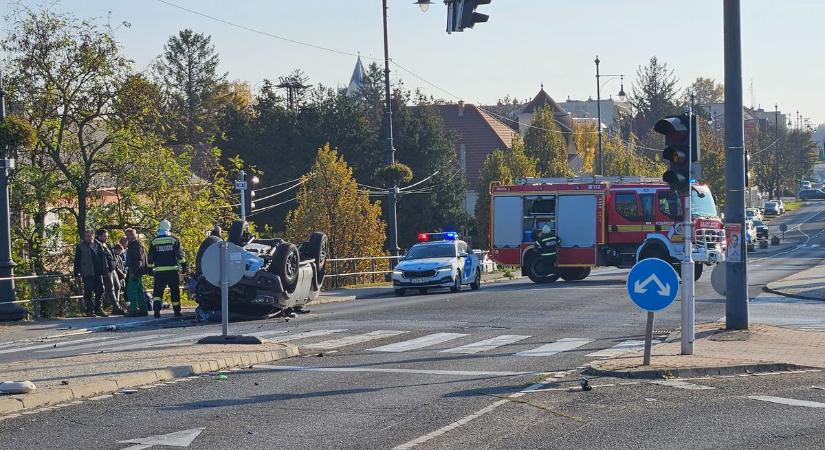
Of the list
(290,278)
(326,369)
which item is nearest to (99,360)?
(326,369)

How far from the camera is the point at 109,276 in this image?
Answer: 22.6 meters

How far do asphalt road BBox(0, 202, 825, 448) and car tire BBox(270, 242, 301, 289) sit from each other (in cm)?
253

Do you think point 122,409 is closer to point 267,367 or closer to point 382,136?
point 267,367

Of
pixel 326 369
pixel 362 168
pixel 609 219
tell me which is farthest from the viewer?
pixel 362 168

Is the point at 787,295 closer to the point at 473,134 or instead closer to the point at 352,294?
the point at 352,294

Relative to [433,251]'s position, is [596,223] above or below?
above

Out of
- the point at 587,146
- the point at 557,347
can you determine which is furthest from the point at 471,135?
the point at 557,347

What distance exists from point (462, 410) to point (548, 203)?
25.1 m

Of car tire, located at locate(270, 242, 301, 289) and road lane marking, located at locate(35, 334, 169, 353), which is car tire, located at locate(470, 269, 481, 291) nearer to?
car tire, located at locate(270, 242, 301, 289)

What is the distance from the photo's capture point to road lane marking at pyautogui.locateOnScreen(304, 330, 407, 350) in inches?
647

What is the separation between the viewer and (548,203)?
1390 inches

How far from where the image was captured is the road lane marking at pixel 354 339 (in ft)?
53.9

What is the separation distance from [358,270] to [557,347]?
24.3 m

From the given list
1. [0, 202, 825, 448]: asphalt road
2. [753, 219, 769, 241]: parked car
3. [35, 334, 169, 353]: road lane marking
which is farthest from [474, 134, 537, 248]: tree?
[0, 202, 825, 448]: asphalt road
